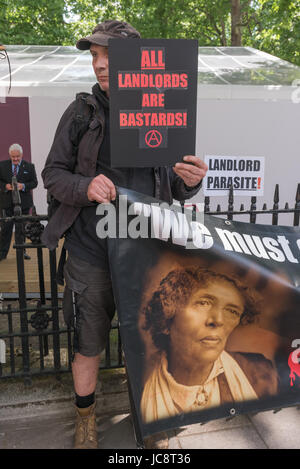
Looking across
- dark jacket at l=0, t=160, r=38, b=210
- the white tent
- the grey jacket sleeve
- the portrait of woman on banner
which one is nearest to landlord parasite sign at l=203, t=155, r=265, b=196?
the white tent

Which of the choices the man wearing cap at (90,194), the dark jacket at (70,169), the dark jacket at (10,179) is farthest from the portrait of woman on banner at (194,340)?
the dark jacket at (10,179)

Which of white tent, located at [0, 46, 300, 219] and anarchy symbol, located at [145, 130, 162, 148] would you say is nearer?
anarchy symbol, located at [145, 130, 162, 148]

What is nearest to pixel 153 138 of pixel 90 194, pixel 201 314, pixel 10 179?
pixel 90 194

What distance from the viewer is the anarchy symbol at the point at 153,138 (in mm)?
1931

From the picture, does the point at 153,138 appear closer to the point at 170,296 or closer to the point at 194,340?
the point at 170,296

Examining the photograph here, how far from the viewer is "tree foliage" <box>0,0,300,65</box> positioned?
49.7ft

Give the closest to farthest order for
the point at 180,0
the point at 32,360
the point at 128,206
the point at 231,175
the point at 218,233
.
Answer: the point at 128,206 < the point at 218,233 < the point at 32,360 < the point at 231,175 < the point at 180,0

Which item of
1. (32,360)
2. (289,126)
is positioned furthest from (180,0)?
(32,360)

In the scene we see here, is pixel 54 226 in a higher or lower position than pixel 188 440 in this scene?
higher

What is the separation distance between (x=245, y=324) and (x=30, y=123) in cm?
689

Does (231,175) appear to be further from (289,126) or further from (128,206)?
(128,206)

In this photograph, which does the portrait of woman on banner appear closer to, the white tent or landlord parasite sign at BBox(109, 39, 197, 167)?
landlord parasite sign at BBox(109, 39, 197, 167)

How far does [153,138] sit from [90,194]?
40 centimetres

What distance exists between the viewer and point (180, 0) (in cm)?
1620
